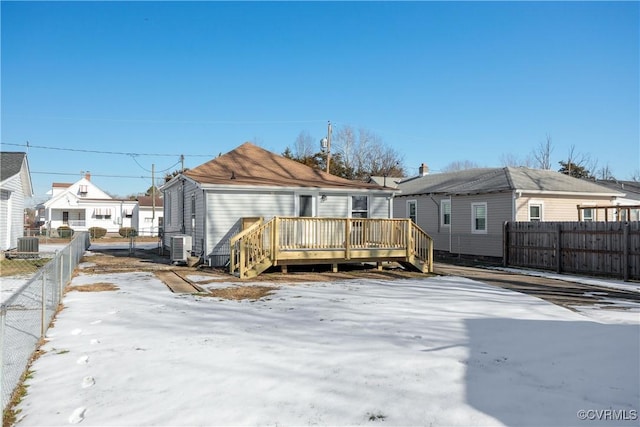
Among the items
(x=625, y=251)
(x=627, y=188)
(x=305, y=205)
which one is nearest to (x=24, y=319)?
(x=305, y=205)

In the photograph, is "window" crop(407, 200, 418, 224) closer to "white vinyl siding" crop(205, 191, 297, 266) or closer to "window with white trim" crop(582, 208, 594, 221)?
"window with white trim" crop(582, 208, 594, 221)

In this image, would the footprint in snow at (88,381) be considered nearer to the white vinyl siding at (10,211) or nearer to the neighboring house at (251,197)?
the neighboring house at (251,197)

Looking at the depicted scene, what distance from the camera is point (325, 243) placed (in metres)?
13.5

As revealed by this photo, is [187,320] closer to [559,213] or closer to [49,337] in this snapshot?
[49,337]

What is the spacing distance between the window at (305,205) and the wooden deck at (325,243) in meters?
1.60

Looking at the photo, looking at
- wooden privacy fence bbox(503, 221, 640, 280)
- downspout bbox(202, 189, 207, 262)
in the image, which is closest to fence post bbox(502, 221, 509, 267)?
wooden privacy fence bbox(503, 221, 640, 280)

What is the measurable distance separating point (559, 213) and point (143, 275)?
16.5 m

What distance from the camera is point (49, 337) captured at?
240 inches

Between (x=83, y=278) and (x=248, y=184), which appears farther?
(x=248, y=184)

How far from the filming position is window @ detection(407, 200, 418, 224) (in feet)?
78.9

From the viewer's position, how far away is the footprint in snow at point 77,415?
11.9 ft

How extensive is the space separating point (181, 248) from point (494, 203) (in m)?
12.7

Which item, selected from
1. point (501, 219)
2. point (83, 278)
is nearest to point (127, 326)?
point (83, 278)

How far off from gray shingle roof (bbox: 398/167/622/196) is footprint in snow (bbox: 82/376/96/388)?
55.0 feet
